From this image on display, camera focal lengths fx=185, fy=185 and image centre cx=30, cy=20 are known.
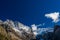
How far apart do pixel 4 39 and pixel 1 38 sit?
3196 mm

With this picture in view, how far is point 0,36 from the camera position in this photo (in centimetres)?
13888

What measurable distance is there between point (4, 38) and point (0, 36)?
11.2 ft

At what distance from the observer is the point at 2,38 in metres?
138

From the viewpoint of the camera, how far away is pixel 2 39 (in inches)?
5320

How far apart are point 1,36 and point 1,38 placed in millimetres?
3613

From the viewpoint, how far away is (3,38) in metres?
138

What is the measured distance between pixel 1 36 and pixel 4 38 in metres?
2.88

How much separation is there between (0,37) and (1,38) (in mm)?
1050

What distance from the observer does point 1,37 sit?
138875 millimetres

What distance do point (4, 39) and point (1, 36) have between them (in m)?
3.40

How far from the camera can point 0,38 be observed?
134375 millimetres

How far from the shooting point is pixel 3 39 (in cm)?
13600

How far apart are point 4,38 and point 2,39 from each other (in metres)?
4.71

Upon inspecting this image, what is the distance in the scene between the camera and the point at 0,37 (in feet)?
449
